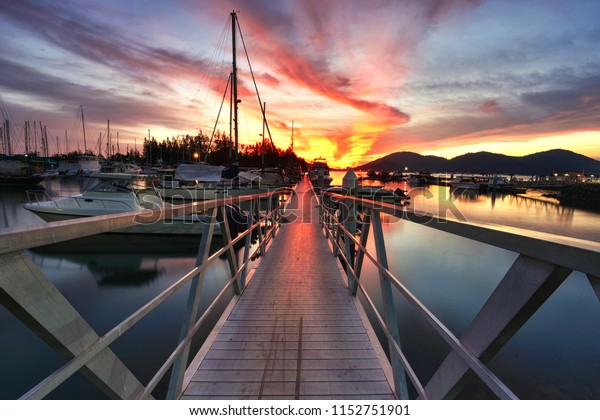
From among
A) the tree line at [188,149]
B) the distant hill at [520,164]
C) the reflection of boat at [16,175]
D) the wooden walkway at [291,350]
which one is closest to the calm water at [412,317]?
the wooden walkway at [291,350]

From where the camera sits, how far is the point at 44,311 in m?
0.89

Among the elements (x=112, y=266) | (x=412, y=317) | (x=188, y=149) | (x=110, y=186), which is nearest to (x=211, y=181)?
(x=110, y=186)

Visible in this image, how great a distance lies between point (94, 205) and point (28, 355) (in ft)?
26.0

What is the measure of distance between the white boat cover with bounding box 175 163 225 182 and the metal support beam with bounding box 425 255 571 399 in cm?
1973

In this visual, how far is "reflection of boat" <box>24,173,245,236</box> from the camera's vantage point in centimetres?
1216

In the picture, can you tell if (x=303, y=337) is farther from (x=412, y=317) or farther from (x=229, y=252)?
(x=412, y=317)

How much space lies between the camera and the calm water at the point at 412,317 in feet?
18.5

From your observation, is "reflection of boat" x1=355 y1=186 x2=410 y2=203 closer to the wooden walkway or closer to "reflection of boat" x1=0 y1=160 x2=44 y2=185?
the wooden walkway

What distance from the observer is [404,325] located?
24.6 feet

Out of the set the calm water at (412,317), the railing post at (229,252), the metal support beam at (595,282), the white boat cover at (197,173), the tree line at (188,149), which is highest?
the tree line at (188,149)

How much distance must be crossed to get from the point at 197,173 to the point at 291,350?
63.2ft

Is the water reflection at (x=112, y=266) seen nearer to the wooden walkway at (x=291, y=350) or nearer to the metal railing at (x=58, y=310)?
the wooden walkway at (x=291, y=350)

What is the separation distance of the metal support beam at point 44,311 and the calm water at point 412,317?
1.89m

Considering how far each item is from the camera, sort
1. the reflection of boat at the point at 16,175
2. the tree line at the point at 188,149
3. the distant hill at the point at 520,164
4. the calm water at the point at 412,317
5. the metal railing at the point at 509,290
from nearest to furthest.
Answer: the metal railing at the point at 509,290 < the calm water at the point at 412,317 < the reflection of boat at the point at 16,175 < the tree line at the point at 188,149 < the distant hill at the point at 520,164
